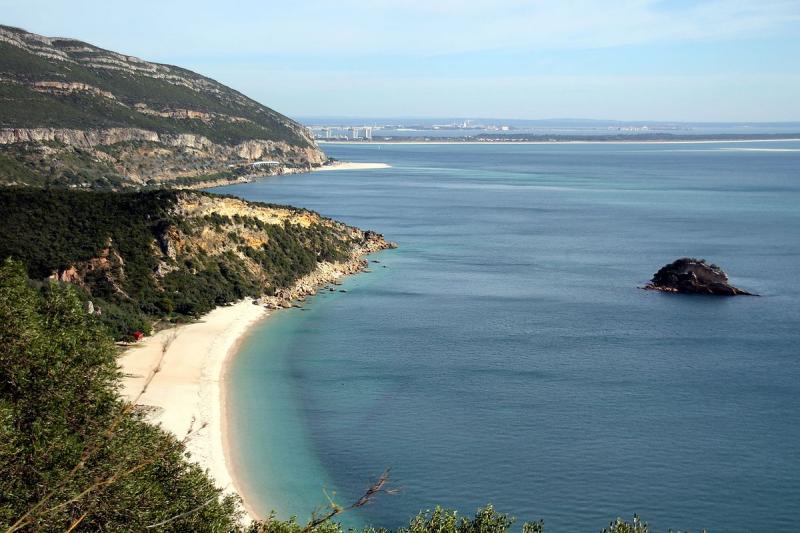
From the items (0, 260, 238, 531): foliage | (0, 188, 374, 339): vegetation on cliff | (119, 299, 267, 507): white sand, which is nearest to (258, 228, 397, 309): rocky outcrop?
(0, 188, 374, 339): vegetation on cliff

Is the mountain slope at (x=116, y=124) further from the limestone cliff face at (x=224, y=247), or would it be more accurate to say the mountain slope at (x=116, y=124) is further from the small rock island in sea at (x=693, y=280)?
the small rock island in sea at (x=693, y=280)

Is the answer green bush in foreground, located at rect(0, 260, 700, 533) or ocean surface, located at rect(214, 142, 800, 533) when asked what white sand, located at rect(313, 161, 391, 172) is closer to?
ocean surface, located at rect(214, 142, 800, 533)

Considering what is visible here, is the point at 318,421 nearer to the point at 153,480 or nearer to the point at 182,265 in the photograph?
the point at 153,480

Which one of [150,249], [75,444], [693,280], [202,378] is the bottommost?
[202,378]

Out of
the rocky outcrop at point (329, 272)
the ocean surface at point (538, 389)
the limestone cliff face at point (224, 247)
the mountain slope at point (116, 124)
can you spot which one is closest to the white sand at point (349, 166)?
the mountain slope at point (116, 124)

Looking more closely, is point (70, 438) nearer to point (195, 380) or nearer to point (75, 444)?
point (75, 444)

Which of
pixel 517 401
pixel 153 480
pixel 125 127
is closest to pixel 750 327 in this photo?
pixel 517 401

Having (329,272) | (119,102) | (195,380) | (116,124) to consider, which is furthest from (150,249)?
(119,102)
